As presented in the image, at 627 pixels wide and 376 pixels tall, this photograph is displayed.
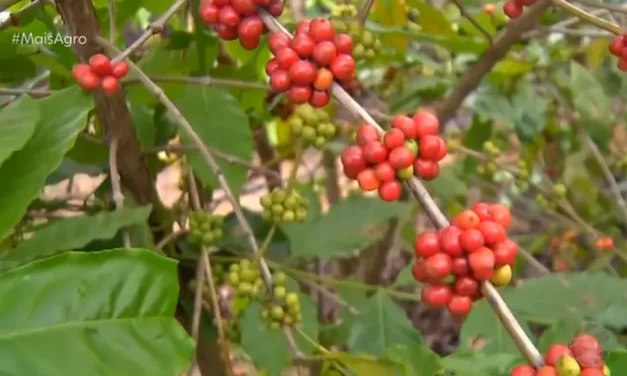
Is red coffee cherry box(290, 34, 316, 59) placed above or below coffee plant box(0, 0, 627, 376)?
above

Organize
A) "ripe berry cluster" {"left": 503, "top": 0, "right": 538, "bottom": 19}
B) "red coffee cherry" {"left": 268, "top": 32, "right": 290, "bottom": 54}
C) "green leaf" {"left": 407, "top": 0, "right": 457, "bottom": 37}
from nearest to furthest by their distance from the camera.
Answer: "red coffee cherry" {"left": 268, "top": 32, "right": 290, "bottom": 54} < "ripe berry cluster" {"left": 503, "top": 0, "right": 538, "bottom": 19} < "green leaf" {"left": 407, "top": 0, "right": 457, "bottom": 37}

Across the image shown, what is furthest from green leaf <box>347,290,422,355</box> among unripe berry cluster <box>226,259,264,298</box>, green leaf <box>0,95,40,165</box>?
green leaf <box>0,95,40,165</box>

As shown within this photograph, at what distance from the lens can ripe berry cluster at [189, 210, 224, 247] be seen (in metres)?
0.62

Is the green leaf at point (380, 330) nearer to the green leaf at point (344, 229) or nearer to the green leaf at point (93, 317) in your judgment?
the green leaf at point (344, 229)

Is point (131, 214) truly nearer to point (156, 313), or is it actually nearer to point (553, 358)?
point (156, 313)

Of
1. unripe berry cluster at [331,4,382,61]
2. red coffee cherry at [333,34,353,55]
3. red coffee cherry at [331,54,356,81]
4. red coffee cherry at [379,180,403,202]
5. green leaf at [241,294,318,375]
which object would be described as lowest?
green leaf at [241,294,318,375]

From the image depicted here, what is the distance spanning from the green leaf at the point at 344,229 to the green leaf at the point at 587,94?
19.1 inches

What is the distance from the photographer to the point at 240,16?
46 cm

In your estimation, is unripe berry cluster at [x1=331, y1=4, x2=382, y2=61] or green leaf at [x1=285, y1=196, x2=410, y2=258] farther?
green leaf at [x1=285, y1=196, x2=410, y2=258]

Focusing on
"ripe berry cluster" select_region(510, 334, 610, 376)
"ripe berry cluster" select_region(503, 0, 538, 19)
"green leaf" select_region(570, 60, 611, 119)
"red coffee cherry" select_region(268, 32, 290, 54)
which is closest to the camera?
"ripe berry cluster" select_region(510, 334, 610, 376)

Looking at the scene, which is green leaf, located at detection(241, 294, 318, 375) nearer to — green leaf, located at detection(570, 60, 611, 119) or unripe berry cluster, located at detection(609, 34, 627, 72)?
unripe berry cluster, located at detection(609, 34, 627, 72)

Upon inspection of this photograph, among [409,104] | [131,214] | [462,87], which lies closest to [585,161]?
[409,104]

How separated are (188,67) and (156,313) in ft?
1.34

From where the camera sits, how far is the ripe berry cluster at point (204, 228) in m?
0.62
